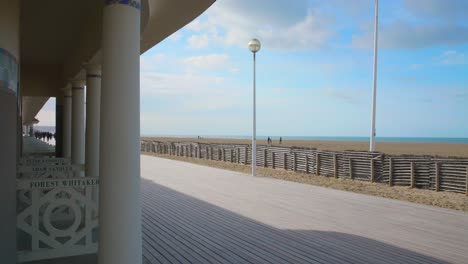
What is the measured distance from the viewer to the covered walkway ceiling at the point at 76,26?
14.1 feet

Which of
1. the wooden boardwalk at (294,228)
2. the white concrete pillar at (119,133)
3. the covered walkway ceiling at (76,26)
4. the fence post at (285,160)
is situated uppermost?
the covered walkway ceiling at (76,26)

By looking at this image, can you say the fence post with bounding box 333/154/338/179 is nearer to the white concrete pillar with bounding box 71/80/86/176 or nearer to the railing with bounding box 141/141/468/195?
the railing with bounding box 141/141/468/195

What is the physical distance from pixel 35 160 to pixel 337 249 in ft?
20.0

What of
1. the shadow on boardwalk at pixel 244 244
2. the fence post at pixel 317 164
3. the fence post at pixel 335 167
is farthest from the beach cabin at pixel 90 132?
the fence post at pixel 317 164

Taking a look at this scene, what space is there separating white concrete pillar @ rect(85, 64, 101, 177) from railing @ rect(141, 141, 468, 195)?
25.9 feet

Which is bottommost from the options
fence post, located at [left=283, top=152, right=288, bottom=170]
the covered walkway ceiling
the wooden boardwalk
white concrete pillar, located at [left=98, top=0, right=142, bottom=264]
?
the wooden boardwalk

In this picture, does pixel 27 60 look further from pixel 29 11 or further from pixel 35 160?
pixel 29 11

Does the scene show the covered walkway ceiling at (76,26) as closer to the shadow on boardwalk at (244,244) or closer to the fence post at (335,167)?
the shadow on boardwalk at (244,244)

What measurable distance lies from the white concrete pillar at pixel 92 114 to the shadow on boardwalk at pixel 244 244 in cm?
132

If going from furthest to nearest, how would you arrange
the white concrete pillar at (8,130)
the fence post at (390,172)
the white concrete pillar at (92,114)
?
the fence post at (390,172) → the white concrete pillar at (92,114) → the white concrete pillar at (8,130)

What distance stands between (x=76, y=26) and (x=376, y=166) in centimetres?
887

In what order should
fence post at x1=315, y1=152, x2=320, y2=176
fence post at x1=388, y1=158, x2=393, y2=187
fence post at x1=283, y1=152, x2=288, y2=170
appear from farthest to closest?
fence post at x1=283, y1=152, x2=288, y2=170
fence post at x1=315, y1=152, x2=320, y2=176
fence post at x1=388, y1=158, x2=393, y2=187

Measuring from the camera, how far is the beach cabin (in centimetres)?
290

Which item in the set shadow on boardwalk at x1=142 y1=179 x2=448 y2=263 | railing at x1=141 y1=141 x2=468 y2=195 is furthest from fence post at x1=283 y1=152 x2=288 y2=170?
shadow on boardwalk at x1=142 y1=179 x2=448 y2=263
